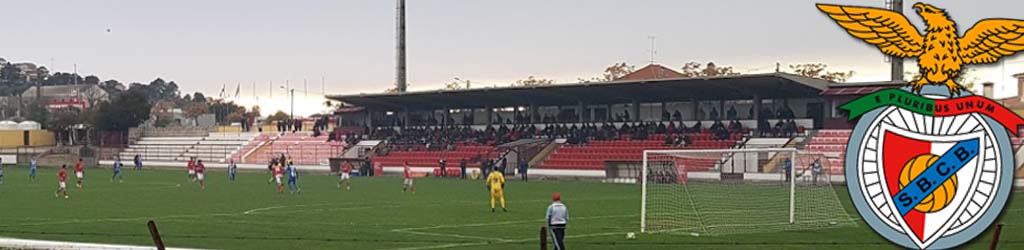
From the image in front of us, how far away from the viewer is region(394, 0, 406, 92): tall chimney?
8425 centimetres

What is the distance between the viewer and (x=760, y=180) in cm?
3731

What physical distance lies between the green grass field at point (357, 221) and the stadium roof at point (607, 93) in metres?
15.4

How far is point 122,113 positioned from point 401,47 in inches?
1137

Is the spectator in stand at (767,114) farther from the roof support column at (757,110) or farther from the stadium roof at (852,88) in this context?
the stadium roof at (852,88)

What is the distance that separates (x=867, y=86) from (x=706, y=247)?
39000 mm

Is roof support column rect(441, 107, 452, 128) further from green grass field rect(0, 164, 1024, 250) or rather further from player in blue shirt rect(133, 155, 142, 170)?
green grass field rect(0, 164, 1024, 250)

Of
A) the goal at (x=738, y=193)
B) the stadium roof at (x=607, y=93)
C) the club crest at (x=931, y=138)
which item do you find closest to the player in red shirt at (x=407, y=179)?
the goal at (x=738, y=193)

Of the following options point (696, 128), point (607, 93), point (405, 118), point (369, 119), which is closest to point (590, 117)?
point (607, 93)

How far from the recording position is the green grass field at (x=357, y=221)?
2453 cm

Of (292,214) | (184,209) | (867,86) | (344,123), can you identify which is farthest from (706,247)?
(344,123)

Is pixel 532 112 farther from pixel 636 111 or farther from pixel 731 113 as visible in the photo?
pixel 731 113

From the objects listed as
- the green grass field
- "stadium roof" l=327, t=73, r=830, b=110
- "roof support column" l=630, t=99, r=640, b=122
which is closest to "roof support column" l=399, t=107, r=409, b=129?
"stadium roof" l=327, t=73, r=830, b=110

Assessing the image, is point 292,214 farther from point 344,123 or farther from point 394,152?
point 344,123

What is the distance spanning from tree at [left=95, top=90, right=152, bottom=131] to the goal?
71486 millimetres
